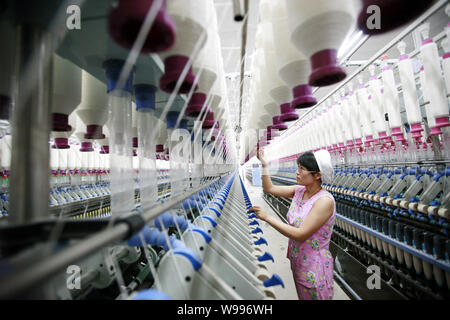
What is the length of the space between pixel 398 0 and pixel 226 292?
2.63 feet

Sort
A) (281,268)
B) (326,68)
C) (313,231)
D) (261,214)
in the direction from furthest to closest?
(281,268)
(261,214)
(313,231)
(326,68)

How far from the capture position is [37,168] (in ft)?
1.06

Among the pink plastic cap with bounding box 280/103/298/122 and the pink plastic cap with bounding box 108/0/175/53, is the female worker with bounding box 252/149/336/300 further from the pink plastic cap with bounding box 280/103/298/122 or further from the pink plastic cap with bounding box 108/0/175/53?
the pink plastic cap with bounding box 108/0/175/53

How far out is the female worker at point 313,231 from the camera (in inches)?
48.8

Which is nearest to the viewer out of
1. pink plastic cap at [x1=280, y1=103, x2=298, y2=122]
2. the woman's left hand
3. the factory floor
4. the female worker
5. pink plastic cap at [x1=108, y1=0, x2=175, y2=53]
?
pink plastic cap at [x1=108, y1=0, x2=175, y2=53]

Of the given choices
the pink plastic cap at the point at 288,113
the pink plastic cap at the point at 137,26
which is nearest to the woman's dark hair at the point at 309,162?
the pink plastic cap at the point at 288,113

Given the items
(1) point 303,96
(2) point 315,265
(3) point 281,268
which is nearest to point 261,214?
(2) point 315,265

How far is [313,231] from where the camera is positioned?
1223mm

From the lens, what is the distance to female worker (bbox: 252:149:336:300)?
4.07 ft

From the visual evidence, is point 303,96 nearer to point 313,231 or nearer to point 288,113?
point 288,113

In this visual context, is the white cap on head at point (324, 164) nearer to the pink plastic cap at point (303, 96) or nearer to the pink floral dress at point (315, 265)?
the pink floral dress at point (315, 265)

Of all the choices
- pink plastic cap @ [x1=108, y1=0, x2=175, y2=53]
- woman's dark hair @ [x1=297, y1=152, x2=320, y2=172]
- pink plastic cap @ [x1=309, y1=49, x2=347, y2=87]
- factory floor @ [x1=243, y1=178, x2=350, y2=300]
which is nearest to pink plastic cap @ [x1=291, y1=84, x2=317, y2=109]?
pink plastic cap @ [x1=309, y1=49, x2=347, y2=87]
